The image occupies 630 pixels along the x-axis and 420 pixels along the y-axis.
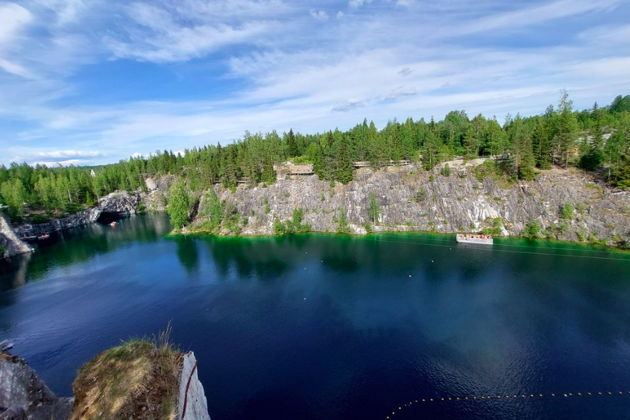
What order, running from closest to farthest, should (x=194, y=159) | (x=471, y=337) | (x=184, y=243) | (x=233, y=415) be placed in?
1. (x=233, y=415)
2. (x=471, y=337)
3. (x=184, y=243)
4. (x=194, y=159)

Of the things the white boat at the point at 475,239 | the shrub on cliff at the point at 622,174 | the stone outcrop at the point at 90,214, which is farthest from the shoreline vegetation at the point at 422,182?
the white boat at the point at 475,239

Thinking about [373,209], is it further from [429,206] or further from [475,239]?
[475,239]

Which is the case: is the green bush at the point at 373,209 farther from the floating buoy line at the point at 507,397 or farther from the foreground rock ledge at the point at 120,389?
the foreground rock ledge at the point at 120,389

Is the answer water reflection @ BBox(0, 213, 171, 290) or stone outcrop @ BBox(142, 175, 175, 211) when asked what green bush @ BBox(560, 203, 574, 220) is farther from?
stone outcrop @ BBox(142, 175, 175, 211)

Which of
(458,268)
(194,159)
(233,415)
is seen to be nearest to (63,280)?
(233,415)

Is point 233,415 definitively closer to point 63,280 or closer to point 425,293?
point 425,293

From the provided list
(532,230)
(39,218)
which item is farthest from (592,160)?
(39,218)
